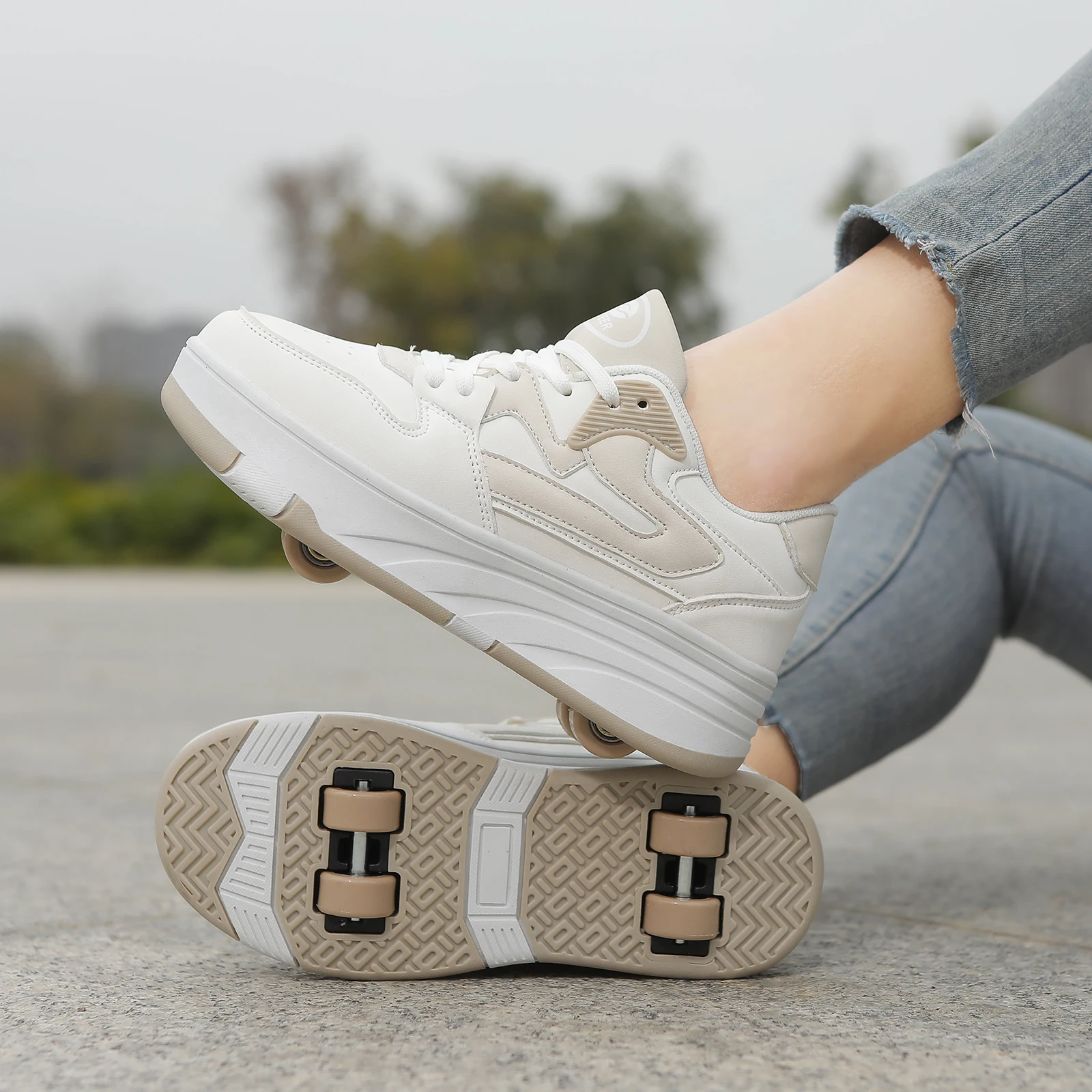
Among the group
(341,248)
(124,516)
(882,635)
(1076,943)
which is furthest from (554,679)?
(341,248)

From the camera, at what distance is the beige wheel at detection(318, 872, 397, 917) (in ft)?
3.13

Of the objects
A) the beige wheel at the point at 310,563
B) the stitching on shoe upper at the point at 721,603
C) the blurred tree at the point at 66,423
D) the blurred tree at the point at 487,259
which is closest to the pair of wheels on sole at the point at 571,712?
the beige wheel at the point at 310,563

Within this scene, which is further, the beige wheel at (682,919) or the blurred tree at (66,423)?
the blurred tree at (66,423)

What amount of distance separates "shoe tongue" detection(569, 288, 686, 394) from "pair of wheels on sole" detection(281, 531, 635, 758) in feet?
0.96

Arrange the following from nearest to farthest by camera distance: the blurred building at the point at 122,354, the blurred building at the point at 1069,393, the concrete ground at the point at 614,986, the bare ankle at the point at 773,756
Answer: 1. the concrete ground at the point at 614,986
2. the bare ankle at the point at 773,756
3. the blurred building at the point at 1069,393
4. the blurred building at the point at 122,354

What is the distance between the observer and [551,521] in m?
0.98

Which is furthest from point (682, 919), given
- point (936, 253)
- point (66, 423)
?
point (66, 423)

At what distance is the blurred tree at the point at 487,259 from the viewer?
29.2m

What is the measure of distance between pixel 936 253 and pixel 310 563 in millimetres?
583

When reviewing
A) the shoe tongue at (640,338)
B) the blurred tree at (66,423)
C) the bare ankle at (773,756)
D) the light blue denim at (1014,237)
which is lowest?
the bare ankle at (773,756)

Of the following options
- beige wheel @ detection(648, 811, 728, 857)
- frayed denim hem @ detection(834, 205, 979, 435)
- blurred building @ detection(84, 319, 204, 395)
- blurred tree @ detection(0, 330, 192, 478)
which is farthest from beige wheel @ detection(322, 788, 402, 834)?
blurred building @ detection(84, 319, 204, 395)

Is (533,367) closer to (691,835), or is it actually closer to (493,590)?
(493,590)

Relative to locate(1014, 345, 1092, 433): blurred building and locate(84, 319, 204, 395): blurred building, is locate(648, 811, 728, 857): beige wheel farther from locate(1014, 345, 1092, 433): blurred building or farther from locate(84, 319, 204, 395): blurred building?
locate(84, 319, 204, 395): blurred building

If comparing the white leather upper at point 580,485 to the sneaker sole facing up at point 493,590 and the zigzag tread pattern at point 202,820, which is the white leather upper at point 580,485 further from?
the zigzag tread pattern at point 202,820
